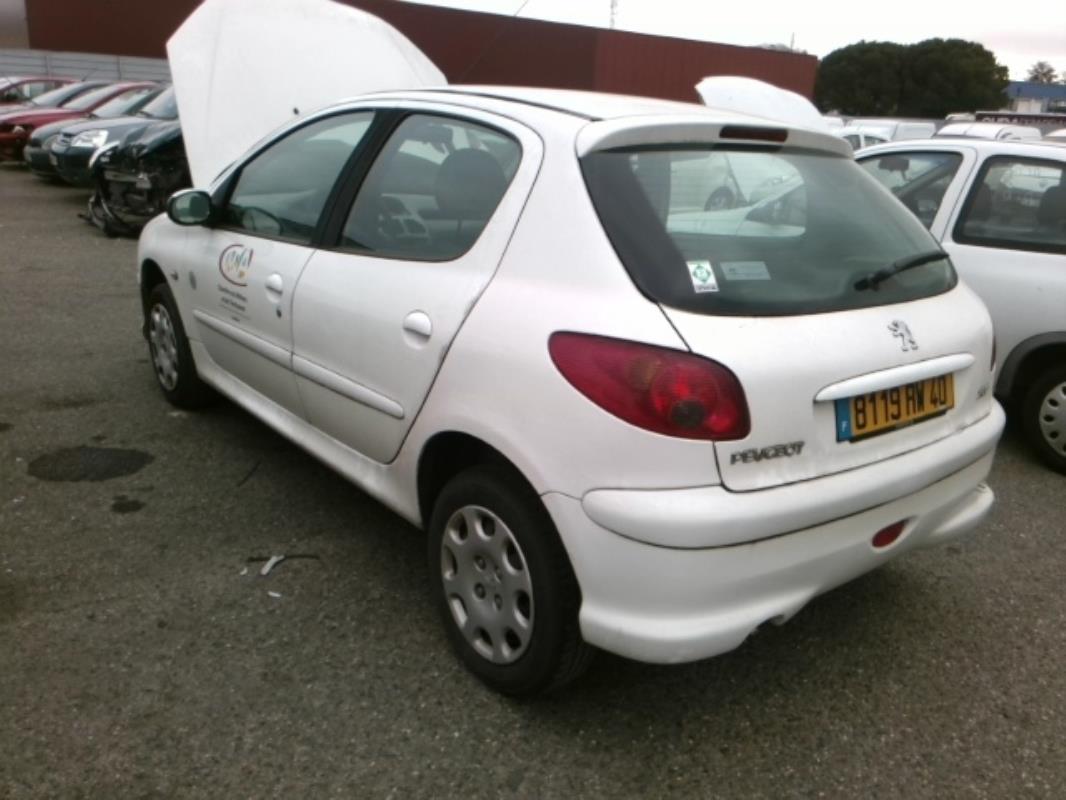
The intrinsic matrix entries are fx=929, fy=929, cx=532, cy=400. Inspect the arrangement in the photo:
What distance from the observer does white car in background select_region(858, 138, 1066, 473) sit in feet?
14.7

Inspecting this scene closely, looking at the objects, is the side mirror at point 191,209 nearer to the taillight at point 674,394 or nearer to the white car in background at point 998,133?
the taillight at point 674,394

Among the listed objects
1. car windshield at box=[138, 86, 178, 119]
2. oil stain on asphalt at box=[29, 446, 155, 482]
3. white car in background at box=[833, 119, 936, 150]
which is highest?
car windshield at box=[138, 86, 178, 119]

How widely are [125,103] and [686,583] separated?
13.8 meters

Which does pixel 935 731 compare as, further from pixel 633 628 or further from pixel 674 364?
pixel 674 364

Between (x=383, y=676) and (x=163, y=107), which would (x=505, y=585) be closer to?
(x=383, y=676)

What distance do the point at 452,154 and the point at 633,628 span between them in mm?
1606

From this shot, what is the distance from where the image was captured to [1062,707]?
2695 millimetres

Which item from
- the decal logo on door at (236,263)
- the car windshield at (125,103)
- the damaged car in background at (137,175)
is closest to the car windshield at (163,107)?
the damaged car in background at (137,175)

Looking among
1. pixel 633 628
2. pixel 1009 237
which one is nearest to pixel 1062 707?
pixel 633 628

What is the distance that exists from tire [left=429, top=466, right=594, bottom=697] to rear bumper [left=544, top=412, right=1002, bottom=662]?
11cm

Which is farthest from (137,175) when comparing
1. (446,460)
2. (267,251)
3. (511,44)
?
(511,44)

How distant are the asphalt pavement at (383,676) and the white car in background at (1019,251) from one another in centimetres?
73

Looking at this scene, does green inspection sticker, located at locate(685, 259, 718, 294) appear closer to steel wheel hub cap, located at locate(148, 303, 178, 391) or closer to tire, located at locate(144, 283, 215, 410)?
tire, located at locate(144, 283, 215, 410)

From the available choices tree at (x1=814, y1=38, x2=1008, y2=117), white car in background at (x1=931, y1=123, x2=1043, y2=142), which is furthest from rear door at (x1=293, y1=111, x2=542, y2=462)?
tree at (x1=814, y1=38, x2=1008, y2=117)
